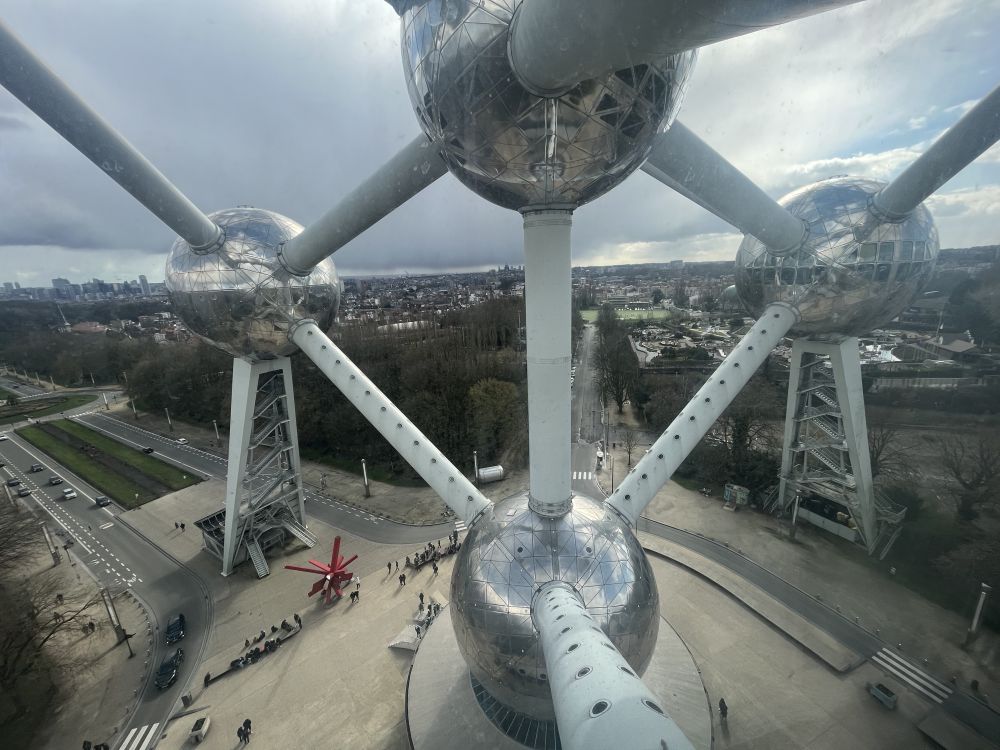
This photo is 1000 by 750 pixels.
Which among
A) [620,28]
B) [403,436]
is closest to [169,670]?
[403,436]

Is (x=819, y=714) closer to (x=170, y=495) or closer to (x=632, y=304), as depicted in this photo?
(x=170, y=495)

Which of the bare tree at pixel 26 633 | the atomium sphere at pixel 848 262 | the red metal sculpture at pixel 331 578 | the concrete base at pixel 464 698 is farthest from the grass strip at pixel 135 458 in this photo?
the atomium sphere at pixel 848 262

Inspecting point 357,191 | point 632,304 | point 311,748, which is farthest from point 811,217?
point 632,304

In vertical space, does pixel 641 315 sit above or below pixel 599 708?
below

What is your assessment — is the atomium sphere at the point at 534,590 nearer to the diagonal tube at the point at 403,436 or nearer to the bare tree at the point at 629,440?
the diagonal tube at the point at 403,436

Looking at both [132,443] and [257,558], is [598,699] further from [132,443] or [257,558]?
[132,443]
